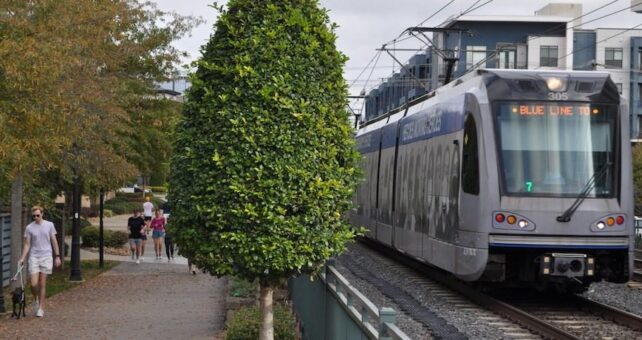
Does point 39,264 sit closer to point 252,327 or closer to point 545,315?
point 252,327

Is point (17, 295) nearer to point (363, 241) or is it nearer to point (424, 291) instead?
point (424, 291)

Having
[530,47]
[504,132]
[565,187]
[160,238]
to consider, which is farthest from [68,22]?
[530,47]

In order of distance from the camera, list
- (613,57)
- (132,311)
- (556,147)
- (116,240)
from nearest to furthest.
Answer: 1. (556,147)
2. (132,311)
3. (116,240)
4. (613,57)

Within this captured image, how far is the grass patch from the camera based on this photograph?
18.9 metres

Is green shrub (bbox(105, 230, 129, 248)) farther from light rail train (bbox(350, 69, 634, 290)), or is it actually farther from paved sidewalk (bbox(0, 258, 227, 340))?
light rail train (bbox(350, 69, 634, 290))

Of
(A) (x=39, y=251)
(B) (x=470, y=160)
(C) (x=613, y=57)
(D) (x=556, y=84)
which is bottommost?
(A) (x=39, y=251)

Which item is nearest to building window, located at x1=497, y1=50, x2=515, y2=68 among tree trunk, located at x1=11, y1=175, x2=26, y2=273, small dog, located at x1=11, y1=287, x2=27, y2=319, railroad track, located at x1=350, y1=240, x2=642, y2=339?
railroad track, located at x1=350, y1=240, x2=642, y2=339

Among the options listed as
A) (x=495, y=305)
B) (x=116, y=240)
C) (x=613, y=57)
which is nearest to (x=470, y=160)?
(x=495, y=305)

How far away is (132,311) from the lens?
15812 mm

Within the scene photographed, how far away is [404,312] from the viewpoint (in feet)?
49.3

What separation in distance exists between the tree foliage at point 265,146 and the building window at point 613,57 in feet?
228

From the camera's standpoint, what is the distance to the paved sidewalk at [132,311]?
13281 millimetres

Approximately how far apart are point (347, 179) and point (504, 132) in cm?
560

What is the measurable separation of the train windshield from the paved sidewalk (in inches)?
181
